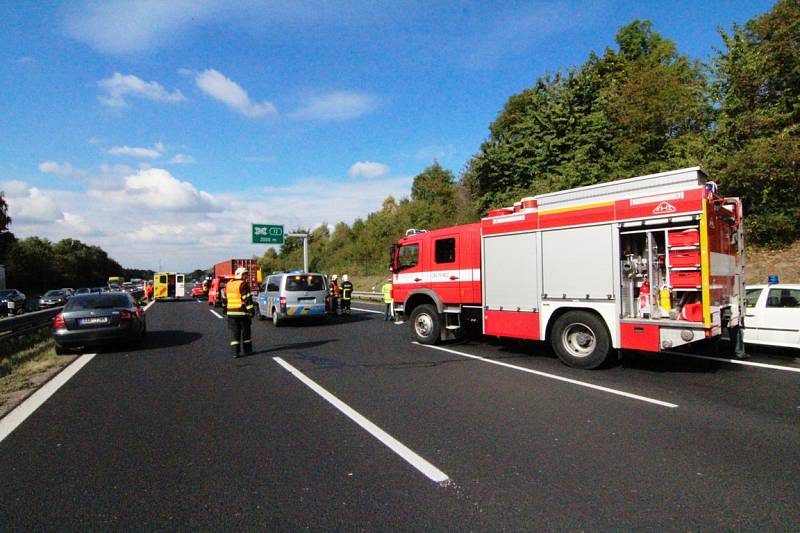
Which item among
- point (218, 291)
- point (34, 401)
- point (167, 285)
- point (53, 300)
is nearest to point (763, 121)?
point (34, 401)

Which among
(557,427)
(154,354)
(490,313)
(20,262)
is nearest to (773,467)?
(557,427)

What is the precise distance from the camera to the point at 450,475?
4043mm

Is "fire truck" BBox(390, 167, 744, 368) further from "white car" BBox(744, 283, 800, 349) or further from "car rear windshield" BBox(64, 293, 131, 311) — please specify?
"car rear windshield" BBox(64, 293, 131, 311)

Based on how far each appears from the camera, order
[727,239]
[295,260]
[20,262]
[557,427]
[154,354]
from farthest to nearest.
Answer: [295,260], [20,262], [154,354], [727,239], [557,427]

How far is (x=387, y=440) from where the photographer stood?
4922mm

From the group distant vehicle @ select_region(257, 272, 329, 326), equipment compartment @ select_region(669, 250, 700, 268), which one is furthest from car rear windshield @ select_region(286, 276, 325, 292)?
equipment compartment @ select_region(669, 250, 700, 268)

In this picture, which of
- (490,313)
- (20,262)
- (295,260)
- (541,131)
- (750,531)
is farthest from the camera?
(295,260)

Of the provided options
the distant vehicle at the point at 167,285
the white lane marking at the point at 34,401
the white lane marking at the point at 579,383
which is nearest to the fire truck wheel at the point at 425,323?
the white lane marking at the point at 579,383

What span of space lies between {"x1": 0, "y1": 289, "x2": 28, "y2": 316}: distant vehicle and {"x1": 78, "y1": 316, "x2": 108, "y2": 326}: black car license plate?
20.4 metres

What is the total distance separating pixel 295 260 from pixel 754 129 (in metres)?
A: 74.7

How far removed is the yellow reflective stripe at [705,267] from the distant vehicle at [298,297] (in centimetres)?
1193

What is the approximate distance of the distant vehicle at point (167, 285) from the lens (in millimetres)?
40438

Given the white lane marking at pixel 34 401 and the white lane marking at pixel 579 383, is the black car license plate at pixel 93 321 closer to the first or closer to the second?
the white lane marking at pixel 34 401

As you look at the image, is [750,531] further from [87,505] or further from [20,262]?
[20,262]
